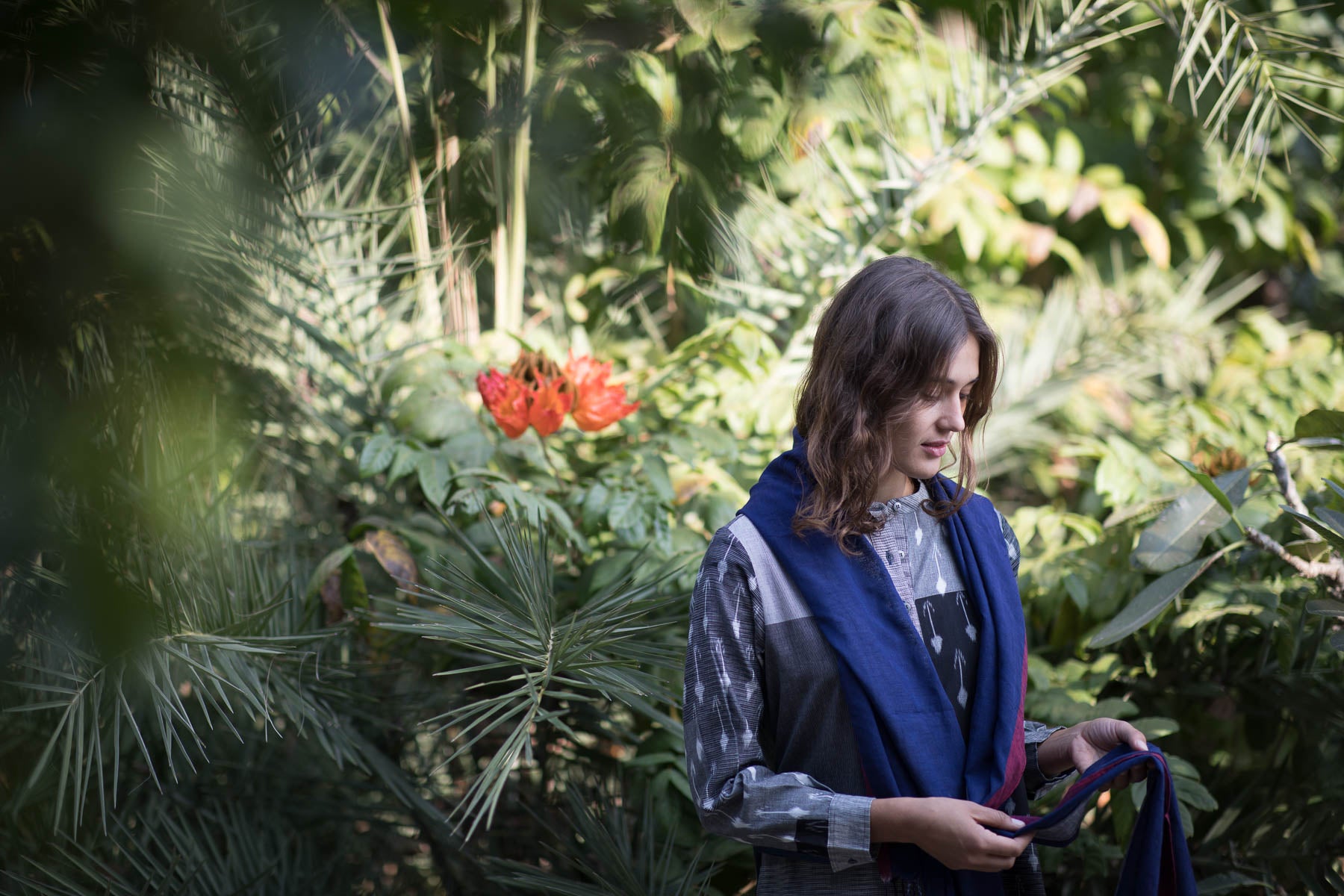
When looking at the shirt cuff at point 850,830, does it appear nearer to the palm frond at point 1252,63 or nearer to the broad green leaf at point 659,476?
the broad green leaf at point 659,476

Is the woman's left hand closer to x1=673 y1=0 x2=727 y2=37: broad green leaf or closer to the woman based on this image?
the woman

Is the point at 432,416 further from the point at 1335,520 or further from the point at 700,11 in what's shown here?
the point at 1335,520

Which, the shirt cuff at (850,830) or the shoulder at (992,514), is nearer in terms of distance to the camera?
the shirt cuff at (850,830)

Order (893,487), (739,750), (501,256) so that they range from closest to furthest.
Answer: (739,750) → (893,487) → (501,256)

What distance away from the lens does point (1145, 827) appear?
890mm

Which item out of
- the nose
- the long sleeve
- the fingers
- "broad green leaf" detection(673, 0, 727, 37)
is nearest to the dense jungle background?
"broad green leaf" detection(673, 0, 727, 37)

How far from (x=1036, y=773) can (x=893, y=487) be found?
1.17ft

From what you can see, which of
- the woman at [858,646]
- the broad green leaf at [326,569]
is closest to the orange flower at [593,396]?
the broad green leaf at [326,569]

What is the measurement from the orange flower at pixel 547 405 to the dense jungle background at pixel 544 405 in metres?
0.01

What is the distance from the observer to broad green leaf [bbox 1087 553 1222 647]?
1204 millimetres

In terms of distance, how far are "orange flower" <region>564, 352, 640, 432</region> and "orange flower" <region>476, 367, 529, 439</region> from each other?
92 millimetres

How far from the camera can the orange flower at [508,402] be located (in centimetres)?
155

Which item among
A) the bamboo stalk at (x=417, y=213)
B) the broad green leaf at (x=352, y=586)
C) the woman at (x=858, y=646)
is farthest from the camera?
the broad green leaf at (x=352, y=586)

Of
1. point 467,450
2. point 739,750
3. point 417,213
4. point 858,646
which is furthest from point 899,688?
point 417,213
